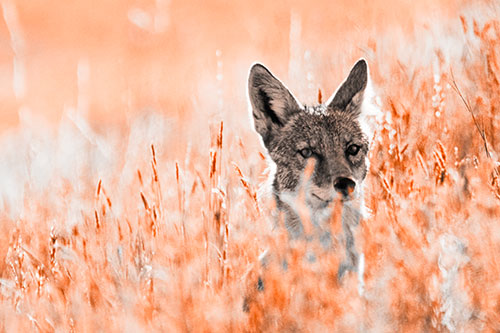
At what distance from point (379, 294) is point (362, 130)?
90.5 inches

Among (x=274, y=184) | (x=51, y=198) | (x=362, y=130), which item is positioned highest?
(x=362, y=130)

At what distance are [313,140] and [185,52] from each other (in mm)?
11469

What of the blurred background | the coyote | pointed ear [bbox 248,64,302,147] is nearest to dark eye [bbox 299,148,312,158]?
the coyote

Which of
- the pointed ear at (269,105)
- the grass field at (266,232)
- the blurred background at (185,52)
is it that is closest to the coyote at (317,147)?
Result: the pointed ear at (269,105)

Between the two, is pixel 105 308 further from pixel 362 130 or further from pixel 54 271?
pixel 362 130

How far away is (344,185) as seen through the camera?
424cm

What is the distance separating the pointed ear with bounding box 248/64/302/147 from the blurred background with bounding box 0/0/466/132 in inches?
22.1

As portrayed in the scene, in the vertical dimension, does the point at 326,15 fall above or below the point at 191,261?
above

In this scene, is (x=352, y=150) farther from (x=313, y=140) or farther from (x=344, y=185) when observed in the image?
(x=344, y=185)

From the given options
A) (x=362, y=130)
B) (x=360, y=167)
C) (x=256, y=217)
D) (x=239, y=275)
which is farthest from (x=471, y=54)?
(x=239, y=275)

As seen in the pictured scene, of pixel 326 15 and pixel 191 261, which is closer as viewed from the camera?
pixel 191 261

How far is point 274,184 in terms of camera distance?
4.74 m

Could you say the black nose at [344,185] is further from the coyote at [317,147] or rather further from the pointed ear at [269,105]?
the pointed ear at [269,105]

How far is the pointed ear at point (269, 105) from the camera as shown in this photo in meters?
4.91
